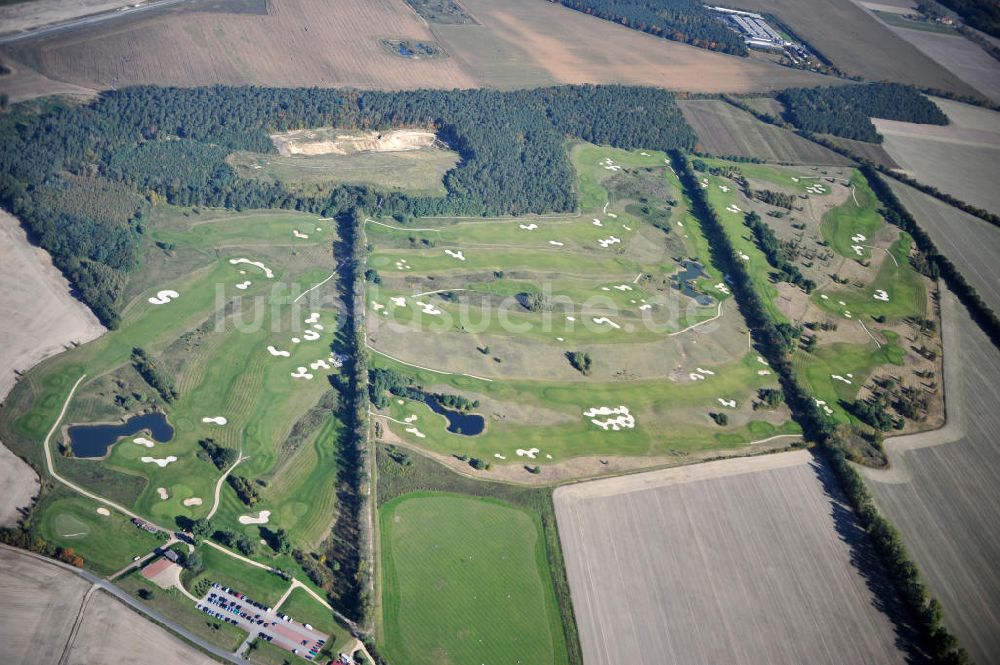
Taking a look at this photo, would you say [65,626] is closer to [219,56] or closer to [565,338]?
[565,338]

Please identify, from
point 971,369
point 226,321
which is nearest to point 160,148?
point 226,321

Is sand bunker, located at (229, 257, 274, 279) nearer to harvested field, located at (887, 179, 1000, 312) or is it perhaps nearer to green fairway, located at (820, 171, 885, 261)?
green fairway, located at (820, 171, 885, 261)

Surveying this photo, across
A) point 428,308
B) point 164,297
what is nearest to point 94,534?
point 164,297

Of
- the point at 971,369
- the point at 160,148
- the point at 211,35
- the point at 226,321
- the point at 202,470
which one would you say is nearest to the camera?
the point at 202,470

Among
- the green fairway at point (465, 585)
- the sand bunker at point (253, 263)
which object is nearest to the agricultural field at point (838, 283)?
the green fairway at point (465, 585)

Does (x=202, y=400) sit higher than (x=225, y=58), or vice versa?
(x=225, y=58)

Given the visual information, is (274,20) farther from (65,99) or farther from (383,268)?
(383,268)

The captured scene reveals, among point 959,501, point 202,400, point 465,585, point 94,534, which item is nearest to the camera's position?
point 94,534
